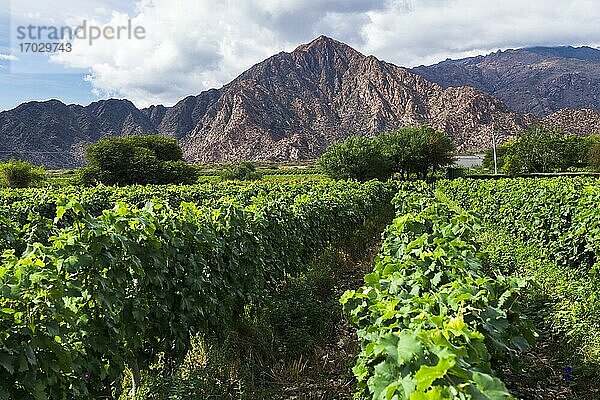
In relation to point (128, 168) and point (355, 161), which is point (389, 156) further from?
point (128, 168)

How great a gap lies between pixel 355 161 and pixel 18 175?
39.5 m

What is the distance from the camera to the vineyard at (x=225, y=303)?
7.98 feet

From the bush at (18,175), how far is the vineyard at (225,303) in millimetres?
58956

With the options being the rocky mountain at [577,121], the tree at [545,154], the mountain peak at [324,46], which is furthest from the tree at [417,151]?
the mountain peak at [324,46]

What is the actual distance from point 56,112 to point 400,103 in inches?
4044

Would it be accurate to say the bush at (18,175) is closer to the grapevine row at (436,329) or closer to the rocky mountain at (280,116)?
the grapevine row at (436,329)

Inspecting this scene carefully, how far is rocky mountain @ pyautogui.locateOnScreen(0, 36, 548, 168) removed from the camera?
134 metres

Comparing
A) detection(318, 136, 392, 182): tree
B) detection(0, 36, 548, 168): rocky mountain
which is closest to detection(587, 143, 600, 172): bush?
detection(318, 136, 392, 182): tree

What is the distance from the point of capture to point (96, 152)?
6625 centimetres

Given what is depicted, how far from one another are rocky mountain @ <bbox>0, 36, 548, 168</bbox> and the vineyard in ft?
413

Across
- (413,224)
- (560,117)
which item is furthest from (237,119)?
(413,224)

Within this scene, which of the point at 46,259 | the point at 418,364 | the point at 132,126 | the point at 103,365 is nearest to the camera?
the point at 418,364

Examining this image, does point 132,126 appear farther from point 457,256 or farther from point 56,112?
point 457,256

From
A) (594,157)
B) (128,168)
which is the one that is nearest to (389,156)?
(594,157)
